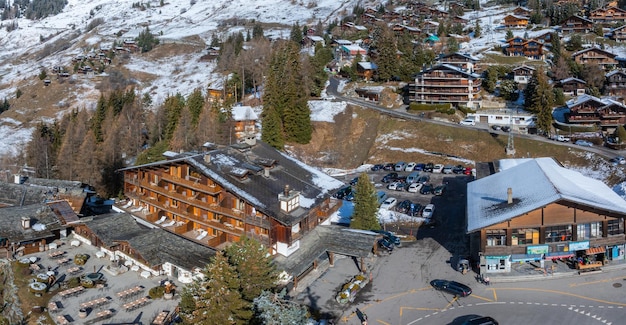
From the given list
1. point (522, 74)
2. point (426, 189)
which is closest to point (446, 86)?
point (522, 74)

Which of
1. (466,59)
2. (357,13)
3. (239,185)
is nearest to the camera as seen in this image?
(239,185)

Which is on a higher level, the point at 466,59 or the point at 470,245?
the point at 466,59

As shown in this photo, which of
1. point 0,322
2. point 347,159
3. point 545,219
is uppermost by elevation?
point 545,219

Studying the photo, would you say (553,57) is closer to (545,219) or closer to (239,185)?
(545,219)

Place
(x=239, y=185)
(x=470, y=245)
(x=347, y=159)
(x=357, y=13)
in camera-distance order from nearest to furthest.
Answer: (x=239, y=185), (x=470, y=245), (x=347, y=159), (x=357, y=13)

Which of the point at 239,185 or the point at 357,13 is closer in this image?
the point at 239,185

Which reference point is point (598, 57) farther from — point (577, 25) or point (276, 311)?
point (276, 311)

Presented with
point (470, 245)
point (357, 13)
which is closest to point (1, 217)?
point (470, 245)
